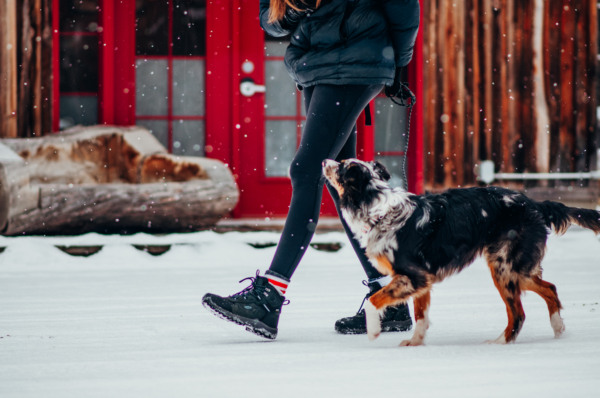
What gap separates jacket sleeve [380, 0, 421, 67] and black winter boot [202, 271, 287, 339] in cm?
110

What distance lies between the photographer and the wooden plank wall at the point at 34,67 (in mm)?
5809

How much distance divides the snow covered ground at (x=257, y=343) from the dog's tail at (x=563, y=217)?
42 cm

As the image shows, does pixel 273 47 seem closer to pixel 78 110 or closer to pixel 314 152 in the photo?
pixel 78 110

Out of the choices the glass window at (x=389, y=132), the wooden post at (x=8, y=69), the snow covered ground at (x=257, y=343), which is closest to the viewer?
the snow covered ground at (x=257, y=343)

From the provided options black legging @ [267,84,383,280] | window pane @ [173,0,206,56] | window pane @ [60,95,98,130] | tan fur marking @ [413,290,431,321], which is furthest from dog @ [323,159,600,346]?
window pane @ [60,95,98,130]

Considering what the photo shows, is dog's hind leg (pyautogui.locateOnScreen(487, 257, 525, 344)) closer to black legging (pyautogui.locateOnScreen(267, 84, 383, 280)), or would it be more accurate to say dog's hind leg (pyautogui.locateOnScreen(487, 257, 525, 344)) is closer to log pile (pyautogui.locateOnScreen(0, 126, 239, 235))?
black legging (pyautogui.locateOnScreen(267, 84, 383, 280))

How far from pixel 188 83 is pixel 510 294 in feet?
14.4

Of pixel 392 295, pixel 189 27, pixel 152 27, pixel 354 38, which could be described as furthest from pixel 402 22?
pixel 152 27

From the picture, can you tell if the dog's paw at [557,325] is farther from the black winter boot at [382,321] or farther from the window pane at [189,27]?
the window pane at [189,27]

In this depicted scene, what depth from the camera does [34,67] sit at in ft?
19.2

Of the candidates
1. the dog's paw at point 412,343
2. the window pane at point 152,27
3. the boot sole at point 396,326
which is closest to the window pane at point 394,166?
the window pane at point 152,27

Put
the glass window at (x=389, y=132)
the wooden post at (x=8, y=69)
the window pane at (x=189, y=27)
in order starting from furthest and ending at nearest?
1. the glass window at (x=389, y=132)
2. the window pane at (x=189, y=27)
3. the wooden post at (x=8, y=69)

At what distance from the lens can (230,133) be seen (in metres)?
6.18

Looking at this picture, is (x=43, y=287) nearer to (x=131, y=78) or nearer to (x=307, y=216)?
(x=307, y=216)
